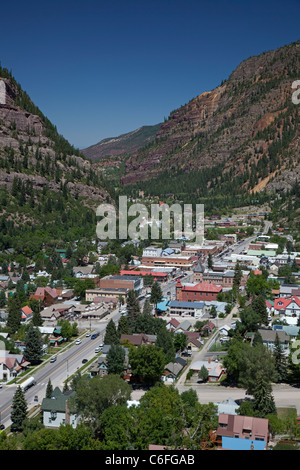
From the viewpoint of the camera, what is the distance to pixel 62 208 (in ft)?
343

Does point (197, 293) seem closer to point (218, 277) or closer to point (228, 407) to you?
point (218, 277)

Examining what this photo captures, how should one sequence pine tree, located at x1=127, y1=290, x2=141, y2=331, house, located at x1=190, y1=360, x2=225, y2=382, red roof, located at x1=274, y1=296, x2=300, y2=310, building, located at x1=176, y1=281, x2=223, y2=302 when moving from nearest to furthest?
house, located at x1=190, y1=360, x2=225, y2=382
pine tree, located at x1=127, y1=290, x2=141, y2=331
red roof, located at x1=274, y1=296, x2=300, y2=310
building, located at x1=176, y1=281, x2=223, y2=302

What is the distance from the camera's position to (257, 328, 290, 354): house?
4147 centimetres

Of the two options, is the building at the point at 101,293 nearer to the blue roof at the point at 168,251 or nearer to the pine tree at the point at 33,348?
the pine tree at the point at 33,348

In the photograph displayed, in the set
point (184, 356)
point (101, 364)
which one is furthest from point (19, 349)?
point (184, 356)

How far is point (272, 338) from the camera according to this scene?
42.1 m

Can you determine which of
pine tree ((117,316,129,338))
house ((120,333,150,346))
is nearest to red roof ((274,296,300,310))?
house ((120,333,150,346))

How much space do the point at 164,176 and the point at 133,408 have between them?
167484 mm

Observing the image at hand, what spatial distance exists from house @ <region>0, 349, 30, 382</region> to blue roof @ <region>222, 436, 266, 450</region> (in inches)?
743

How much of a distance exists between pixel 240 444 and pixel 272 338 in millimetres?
17514

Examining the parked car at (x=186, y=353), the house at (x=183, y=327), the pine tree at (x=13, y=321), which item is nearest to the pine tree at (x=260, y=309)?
the house at (x=183, y=327)

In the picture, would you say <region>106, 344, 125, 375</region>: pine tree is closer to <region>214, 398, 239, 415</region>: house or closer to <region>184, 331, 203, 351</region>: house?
<region>214, 398, 239, 415</region>: house

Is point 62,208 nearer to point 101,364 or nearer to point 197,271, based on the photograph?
point 197,271

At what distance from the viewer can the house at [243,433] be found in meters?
25.5
